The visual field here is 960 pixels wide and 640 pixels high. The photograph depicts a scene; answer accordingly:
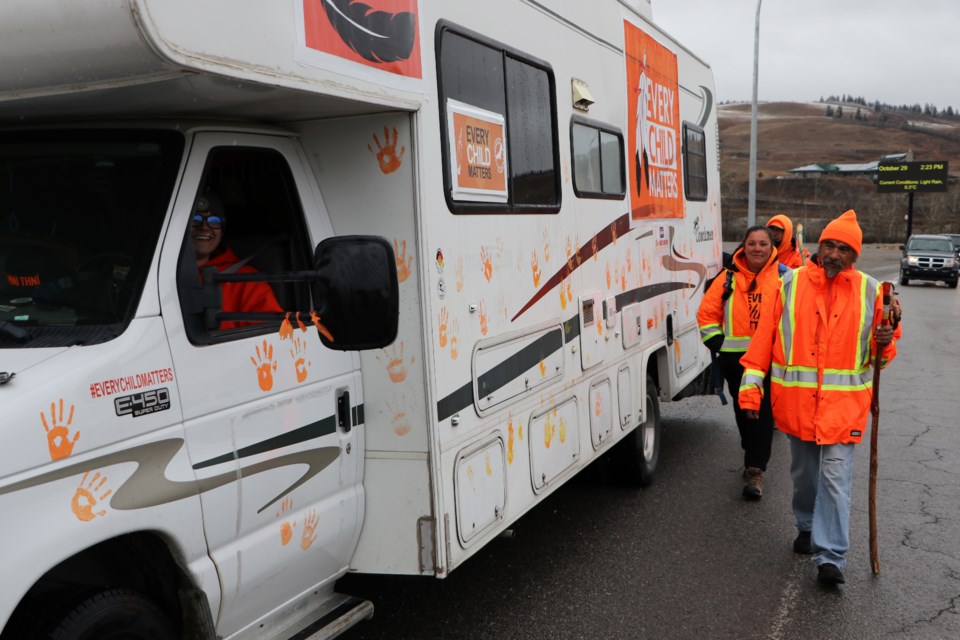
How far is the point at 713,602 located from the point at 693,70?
4.83 metres

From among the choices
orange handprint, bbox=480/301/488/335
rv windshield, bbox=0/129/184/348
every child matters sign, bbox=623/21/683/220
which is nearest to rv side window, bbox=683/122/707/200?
every child matters sign, bbox=623/21/683/220

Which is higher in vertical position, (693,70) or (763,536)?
(693,70)

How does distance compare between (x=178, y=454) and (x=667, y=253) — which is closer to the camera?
(x=178, y=454)

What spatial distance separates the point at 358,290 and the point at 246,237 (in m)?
0.76

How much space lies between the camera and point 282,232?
3264mm

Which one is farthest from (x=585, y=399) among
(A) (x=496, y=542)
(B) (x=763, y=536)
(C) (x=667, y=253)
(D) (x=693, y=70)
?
(D) (x=693, y=70)

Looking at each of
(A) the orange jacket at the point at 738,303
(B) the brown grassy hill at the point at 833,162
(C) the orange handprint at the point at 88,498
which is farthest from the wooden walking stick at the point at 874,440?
(B) the brown grassy hill at the point at 833,162

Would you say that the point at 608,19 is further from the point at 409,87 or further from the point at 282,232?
the point at 282,232

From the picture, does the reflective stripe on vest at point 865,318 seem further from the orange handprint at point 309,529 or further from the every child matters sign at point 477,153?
the orange handprint at point 309,529

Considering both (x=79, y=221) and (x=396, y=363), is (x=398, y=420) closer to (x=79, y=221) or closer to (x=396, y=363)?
(x=396, y=363)

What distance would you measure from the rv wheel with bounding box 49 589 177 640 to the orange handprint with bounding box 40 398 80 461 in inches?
16.8

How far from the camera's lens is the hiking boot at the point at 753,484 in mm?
6188

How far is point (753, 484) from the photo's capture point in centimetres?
626

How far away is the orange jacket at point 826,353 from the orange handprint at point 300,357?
9.71ft
